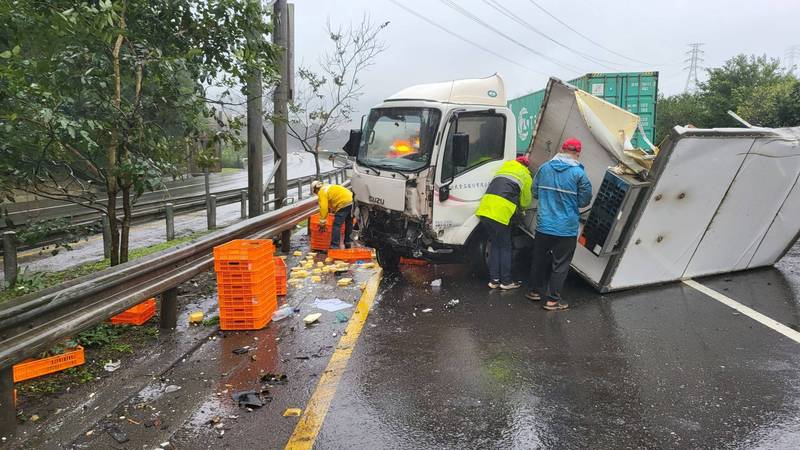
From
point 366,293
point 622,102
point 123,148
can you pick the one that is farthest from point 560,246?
point 622,102

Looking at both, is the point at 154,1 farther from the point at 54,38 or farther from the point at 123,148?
the point at 123,148

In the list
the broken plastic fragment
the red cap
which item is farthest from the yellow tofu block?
the red cap

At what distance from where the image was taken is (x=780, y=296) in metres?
6.11

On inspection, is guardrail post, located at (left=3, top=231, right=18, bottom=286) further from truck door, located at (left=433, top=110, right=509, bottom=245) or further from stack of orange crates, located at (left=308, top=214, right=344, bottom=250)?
truck door, located at (left=433, top=110, right=509, bottom=245)

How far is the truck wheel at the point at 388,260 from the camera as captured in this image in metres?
7.28

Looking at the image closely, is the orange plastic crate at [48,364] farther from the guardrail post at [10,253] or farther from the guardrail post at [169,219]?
the guardrail post at [169,219]

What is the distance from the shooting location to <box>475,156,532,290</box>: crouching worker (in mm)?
6242

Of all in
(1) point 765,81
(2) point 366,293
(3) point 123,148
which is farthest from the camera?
(1) point 765,81

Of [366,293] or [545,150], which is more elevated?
[545,150]

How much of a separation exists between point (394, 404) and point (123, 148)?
359cm

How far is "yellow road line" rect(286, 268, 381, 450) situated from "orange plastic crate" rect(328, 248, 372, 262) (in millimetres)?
2340

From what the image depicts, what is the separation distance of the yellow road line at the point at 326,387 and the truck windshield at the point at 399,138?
185 cm

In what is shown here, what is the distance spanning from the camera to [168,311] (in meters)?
4.99

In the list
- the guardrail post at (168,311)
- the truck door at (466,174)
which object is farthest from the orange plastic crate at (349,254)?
the guardrail post at (168,311)
